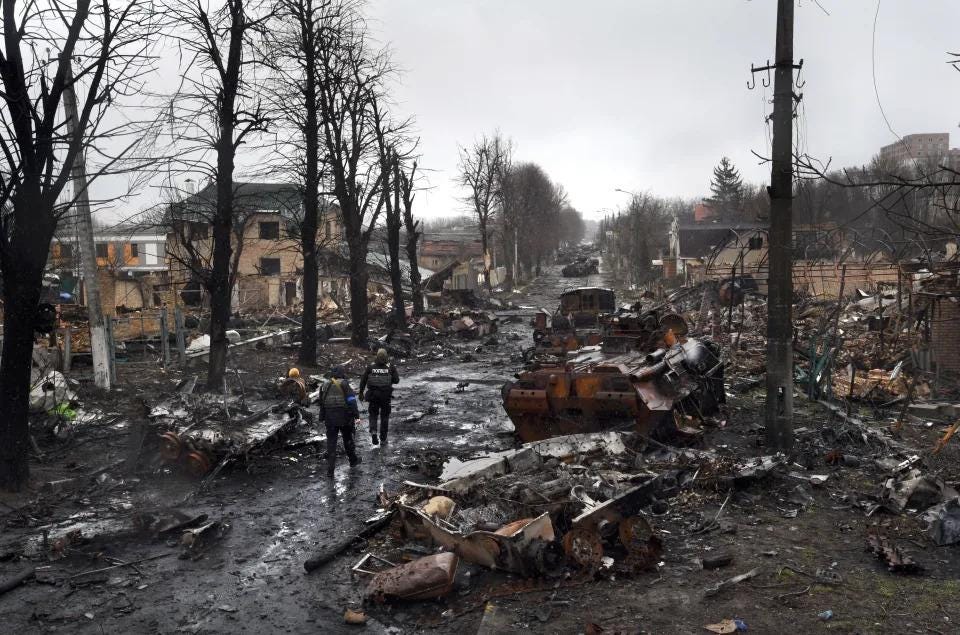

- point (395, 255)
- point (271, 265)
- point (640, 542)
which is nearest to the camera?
point (640, 542)

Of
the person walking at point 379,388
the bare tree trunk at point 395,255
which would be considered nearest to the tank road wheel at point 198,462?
the person walking at point 379,388

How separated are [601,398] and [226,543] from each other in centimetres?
538

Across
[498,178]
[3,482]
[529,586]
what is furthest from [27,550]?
[498,178]

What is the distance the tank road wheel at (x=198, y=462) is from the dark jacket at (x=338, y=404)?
166 centimetres

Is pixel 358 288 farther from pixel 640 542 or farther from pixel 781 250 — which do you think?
pixel 640 542

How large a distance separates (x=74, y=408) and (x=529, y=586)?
9795 millimetres

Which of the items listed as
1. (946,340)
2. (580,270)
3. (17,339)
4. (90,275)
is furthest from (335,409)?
(580,270)

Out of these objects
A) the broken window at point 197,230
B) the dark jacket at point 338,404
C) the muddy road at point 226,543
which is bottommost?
the muddy road at point 226,543

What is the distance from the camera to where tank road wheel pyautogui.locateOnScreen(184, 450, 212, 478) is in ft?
30.7

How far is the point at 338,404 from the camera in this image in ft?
32.5

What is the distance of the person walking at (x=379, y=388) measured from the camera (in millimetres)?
11281

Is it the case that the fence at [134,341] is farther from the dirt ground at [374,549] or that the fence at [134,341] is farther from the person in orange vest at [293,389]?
the dirt ground at [374,549]

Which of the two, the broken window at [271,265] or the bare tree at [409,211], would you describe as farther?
the broken window at [271,265]

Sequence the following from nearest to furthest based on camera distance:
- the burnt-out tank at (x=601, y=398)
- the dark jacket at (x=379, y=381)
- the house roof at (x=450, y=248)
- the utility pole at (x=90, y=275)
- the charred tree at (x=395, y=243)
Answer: the burnt-out tank at (x=601, y=398)
the dark jacket at (x=379, y=381)
the utility pole at (x=90, y=275)
the charred tree at (x=395, y=243)
the house roof at (x=450, y=248)
